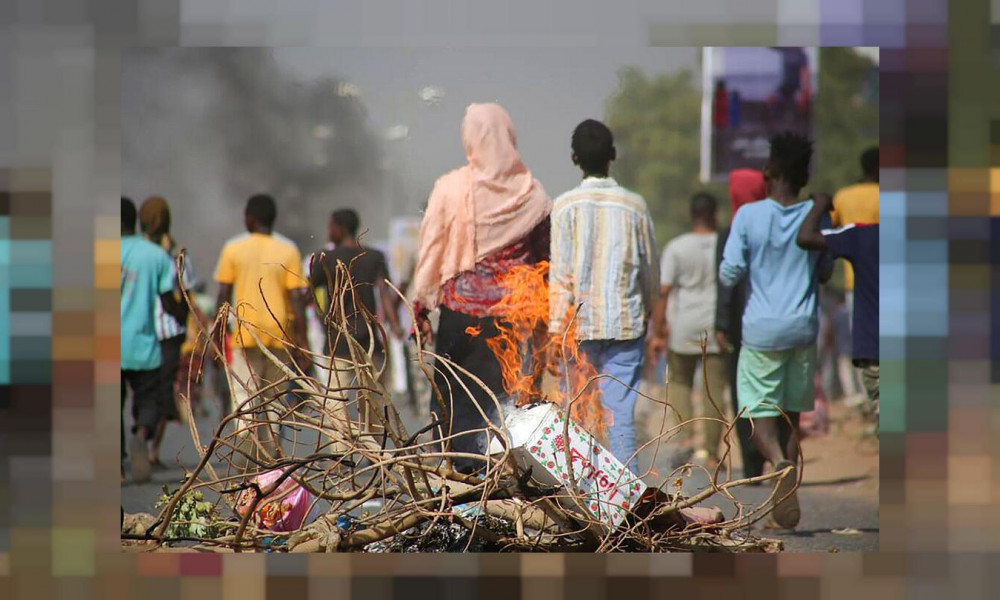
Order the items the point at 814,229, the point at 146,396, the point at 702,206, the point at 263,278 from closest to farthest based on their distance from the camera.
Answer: the point at 814,229 < the point at 146,396 < the point at 263,278 < the point at 702,206

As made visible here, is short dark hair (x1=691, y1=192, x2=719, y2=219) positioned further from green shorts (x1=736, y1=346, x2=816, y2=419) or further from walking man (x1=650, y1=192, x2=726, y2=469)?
green shorts (x1=736, y1=346, x2=816, y2=419)

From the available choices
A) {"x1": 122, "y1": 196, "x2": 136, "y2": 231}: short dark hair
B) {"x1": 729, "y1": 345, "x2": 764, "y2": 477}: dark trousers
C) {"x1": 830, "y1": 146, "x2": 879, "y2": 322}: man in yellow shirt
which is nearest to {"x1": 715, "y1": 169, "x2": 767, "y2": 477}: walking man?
{"x1": 729, "y1": 345, "x2": 764, "y2": 477}: dark trousers

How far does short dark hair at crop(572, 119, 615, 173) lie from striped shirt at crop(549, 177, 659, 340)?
9 centimetres

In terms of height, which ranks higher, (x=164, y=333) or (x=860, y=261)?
(x=860, y=261)

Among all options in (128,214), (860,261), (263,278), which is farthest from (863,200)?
(128,214)

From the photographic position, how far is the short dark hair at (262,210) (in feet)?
30.2

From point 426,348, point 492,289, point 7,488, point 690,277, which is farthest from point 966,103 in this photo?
point 690,277

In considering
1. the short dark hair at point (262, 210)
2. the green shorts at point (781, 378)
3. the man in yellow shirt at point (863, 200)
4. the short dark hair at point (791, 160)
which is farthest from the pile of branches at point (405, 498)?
the man in yellow shirt at point (863, 200)

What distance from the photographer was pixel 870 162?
9.24 m

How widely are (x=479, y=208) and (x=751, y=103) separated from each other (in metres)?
4.44

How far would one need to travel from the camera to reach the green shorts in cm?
754

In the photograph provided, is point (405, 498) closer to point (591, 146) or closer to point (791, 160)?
point (591, 146)

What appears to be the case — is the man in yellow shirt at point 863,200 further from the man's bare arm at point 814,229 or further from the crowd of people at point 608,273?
the man's bare arm at point 814,229

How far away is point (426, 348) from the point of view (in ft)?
24.8
